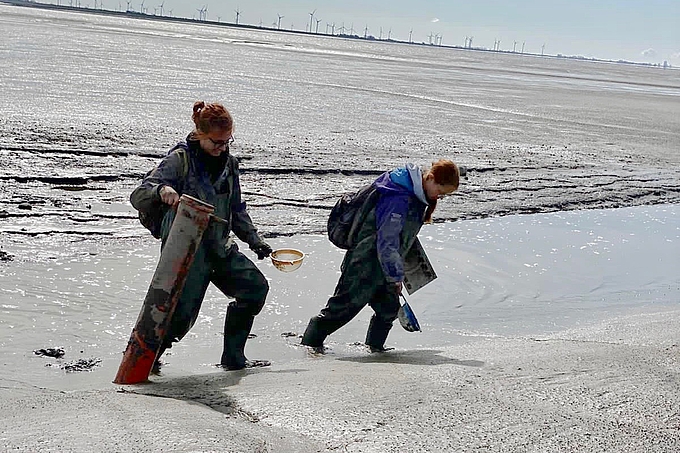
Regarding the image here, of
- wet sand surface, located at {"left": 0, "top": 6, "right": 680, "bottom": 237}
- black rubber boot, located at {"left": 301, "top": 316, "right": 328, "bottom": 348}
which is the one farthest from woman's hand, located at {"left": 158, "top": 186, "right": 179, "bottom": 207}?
wet sand surface, located at {"left": 0, "top": 6, "right": 680, "bottom": 237}

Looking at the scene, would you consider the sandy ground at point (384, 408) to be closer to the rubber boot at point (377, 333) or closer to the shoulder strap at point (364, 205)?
the rubber boot at point (377, 333)

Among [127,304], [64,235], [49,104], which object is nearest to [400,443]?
[127,304]

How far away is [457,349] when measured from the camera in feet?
20.9

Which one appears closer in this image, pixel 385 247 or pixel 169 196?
pixel 169 196

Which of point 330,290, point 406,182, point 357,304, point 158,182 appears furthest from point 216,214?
point 330,290

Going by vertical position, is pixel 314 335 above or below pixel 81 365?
above

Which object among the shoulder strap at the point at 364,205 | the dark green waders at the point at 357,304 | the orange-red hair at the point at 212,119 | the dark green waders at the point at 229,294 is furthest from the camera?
the dark green waders at the point at 357,304

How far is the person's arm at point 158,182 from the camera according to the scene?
16.3 feet

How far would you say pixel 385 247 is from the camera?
5.81 meters

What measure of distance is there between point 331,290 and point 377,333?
1.64 meters

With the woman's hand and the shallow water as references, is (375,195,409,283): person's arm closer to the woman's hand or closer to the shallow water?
the shallow water

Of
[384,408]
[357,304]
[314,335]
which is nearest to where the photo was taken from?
[384,408]

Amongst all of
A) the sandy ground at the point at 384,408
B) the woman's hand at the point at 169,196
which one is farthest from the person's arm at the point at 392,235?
the woman's hand at the point at 169,196

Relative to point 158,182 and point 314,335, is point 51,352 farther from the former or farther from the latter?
point 314,335
